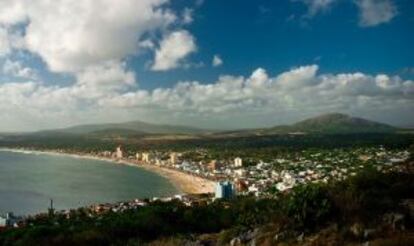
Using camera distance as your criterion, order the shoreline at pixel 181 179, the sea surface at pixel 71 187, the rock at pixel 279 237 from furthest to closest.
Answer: the shoreline at pixel 181 179 < the sea surface at pixel 71 187 < the rock at pixel 279 237

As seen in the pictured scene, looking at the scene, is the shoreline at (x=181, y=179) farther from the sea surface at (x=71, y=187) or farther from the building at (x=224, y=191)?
the building at (x=224, y=191)

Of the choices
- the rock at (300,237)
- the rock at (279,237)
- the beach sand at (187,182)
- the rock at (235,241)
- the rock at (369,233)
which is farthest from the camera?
the beach sand at (187,182)

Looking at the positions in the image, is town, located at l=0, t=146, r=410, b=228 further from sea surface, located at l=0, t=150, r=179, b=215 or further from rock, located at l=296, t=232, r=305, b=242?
rock, located at l=296, t=232, r=305, b=242

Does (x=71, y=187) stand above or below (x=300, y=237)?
below

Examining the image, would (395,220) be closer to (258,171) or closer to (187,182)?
(187,182)

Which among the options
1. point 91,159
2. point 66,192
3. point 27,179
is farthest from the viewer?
point 91,159

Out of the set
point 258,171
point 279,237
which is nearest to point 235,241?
point 279,237

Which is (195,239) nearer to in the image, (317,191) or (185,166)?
(317,191)

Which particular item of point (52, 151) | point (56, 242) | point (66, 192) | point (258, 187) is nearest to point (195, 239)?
point (56, 242)

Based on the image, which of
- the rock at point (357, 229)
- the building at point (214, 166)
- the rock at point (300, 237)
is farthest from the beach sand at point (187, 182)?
the rock at point (357, 229)
